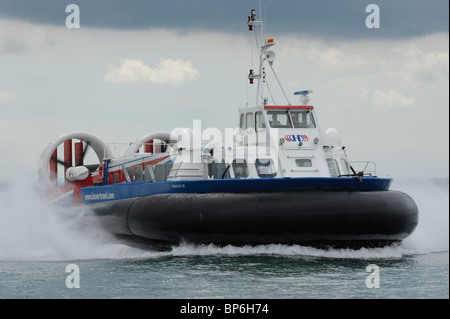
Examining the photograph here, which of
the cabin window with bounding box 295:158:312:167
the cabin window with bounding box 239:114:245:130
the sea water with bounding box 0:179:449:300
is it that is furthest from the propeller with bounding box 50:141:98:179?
the cabin window with bounding box 295:158:312:167

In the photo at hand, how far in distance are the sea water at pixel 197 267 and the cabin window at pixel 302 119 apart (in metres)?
2.27

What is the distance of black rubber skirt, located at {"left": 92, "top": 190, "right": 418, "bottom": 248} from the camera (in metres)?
9.99

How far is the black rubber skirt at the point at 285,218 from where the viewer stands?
393 inches

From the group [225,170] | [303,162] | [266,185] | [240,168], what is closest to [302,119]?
[303,162]

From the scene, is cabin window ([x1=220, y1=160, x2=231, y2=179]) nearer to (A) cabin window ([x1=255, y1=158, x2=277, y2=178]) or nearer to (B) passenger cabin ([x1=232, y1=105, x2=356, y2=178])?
(B) passenger cabin ([x1=232, y1=105, x2=356, y2=178])

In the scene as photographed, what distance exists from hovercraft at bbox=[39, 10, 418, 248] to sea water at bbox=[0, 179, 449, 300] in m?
0.25

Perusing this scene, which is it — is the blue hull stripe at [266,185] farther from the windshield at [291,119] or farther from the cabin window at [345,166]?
the windshield at [291,119]

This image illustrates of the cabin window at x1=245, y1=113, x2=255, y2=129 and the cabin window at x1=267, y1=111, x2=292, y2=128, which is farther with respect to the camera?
the cabin window at x1=245, y1=113, x2=255, y2=129

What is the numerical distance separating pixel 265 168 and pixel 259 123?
0.98m

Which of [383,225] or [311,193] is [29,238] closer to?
[311,193]

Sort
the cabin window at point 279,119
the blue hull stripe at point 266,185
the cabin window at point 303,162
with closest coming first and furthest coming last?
the blue hull stripe at point 266,185 < the cabin window at point 303,162 < the cabin window at point 279,119

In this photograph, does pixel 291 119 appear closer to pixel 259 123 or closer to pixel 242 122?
pixel 259 123

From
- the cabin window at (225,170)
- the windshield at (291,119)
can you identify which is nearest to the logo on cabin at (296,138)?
the windshield at (291,119)
